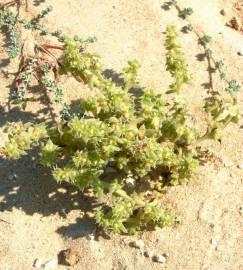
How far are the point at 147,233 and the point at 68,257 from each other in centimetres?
45

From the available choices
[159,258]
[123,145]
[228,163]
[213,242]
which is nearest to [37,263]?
[159,258]

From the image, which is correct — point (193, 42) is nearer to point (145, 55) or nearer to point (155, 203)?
point (145, 55)

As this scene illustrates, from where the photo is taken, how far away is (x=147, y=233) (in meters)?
3.38

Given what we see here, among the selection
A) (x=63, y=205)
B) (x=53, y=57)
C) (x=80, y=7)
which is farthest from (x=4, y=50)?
(x=63, y=205)

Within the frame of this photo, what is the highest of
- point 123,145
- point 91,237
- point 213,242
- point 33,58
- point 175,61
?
point 175,61

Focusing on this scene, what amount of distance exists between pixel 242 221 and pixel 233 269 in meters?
0.30

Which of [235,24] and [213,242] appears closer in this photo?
[213,242]

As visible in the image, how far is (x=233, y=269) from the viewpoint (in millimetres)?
3254

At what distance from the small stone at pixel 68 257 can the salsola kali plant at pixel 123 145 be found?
235mm

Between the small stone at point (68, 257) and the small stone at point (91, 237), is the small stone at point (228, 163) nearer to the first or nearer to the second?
the small stone at point (91, 237)

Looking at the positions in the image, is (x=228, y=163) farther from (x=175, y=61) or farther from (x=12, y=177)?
(x=12, y=177)

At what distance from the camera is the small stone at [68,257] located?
3.30 m

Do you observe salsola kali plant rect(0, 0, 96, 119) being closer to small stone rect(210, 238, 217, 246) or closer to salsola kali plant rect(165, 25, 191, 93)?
salsola kali plant rect(165, 25, 191, 93)

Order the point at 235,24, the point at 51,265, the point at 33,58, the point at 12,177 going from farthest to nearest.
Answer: the point at 235,24, the point at 33,58, the point at 12,177, the point at 51,265
